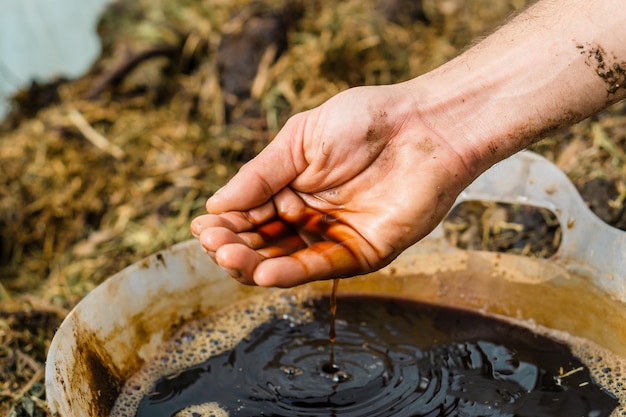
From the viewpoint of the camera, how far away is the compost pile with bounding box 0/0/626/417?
2783mm

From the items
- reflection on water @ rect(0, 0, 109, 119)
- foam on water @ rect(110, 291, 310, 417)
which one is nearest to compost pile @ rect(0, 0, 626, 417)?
reflection on water @ rect(0, 0, 109, 119)

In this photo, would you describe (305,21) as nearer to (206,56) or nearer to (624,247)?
(206,56)

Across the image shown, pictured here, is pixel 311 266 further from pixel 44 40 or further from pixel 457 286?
pixel 44 40

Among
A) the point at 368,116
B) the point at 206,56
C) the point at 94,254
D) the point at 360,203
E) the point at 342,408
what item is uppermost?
the point at 206,56

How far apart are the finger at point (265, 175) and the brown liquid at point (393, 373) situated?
446 millimetres

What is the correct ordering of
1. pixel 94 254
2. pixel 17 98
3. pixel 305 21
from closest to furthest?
1. pixel 94 254
2. pixel 305 21
3. pixel 17 98

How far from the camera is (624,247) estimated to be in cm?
202

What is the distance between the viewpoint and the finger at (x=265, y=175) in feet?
6.00

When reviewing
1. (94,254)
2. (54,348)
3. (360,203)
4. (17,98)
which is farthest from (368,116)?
(17,98)

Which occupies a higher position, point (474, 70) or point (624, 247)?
point (474, 70)

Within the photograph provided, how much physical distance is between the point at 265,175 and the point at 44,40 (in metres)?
3.05

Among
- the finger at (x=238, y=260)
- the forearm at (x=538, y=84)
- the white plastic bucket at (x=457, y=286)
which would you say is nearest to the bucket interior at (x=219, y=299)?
the white plastic bucket at (x=457, y=286)

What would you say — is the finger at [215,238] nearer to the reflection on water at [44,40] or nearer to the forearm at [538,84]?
the forearm at [538,84]

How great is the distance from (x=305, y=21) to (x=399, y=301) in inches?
85.7
